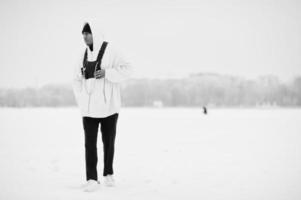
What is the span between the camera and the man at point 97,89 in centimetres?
492

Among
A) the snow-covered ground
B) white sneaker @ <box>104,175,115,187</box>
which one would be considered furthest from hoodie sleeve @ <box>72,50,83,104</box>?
the snow-covered ground

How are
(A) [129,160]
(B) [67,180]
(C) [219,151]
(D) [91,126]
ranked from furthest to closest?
(C) [219,151]
(A) [129,160]
(B) [67,180]
(D) [91,126]

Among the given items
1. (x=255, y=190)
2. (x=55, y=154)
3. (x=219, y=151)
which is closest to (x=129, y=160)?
(x=55, y=154)

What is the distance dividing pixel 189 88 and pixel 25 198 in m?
136

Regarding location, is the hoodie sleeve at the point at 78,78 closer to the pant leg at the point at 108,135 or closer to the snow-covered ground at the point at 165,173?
the pant leg at the point at 108,135

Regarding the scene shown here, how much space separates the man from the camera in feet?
16.1

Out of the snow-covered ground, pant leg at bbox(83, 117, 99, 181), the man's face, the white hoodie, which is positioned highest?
the man's face

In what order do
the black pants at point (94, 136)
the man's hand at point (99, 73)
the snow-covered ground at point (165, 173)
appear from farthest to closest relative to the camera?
the black pants at point (94, 136)
the man's hand at point (99, 73)
the snow-covered ground at point (165, 173)

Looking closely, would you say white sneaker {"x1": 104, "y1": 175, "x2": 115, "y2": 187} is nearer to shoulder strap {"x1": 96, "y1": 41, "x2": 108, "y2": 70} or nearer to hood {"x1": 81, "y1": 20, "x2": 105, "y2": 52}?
shoulder strap {"x1": 96, "y1": 41, "x2": 108, "y2": 70}

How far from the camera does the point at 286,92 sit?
4852 inches

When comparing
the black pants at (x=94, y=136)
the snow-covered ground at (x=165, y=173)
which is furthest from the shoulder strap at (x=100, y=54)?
the snow-covered ground at (x=165, y=173)

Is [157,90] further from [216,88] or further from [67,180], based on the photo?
[67,180]

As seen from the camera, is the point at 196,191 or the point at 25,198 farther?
the point at 196,191

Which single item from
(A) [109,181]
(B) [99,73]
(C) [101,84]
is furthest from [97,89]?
(A) [109,181]
